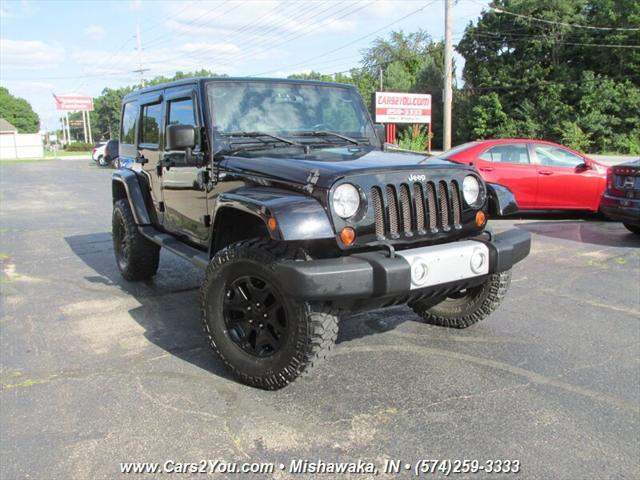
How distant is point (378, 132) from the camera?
188 inches

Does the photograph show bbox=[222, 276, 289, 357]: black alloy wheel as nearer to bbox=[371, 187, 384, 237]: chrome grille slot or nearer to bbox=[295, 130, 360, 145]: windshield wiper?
bbox=[371, 187, 384, 237]: chrome grille slot

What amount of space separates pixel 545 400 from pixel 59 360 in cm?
317

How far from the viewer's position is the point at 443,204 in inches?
136

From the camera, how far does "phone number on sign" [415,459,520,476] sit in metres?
2.57

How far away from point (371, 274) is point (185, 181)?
2.12m

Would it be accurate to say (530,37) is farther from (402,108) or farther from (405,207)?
(405,207)

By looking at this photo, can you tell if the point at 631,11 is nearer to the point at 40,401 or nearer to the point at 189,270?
the point at 189,270

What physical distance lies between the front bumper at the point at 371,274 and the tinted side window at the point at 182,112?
1.93 m

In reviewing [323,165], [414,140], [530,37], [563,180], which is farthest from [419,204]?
[530,37]

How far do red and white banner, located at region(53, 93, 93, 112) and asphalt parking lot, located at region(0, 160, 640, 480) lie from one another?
74910 mm

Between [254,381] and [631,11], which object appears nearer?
[254,381]

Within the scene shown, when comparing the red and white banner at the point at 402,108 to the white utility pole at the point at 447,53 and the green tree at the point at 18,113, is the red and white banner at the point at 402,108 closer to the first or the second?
the white utility pole at the point at 447,53

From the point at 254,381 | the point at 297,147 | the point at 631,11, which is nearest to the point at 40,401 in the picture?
the point at 254,381

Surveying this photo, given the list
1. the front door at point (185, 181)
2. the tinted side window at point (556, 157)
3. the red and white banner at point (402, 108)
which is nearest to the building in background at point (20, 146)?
the red and white banner at point (402, 108)
